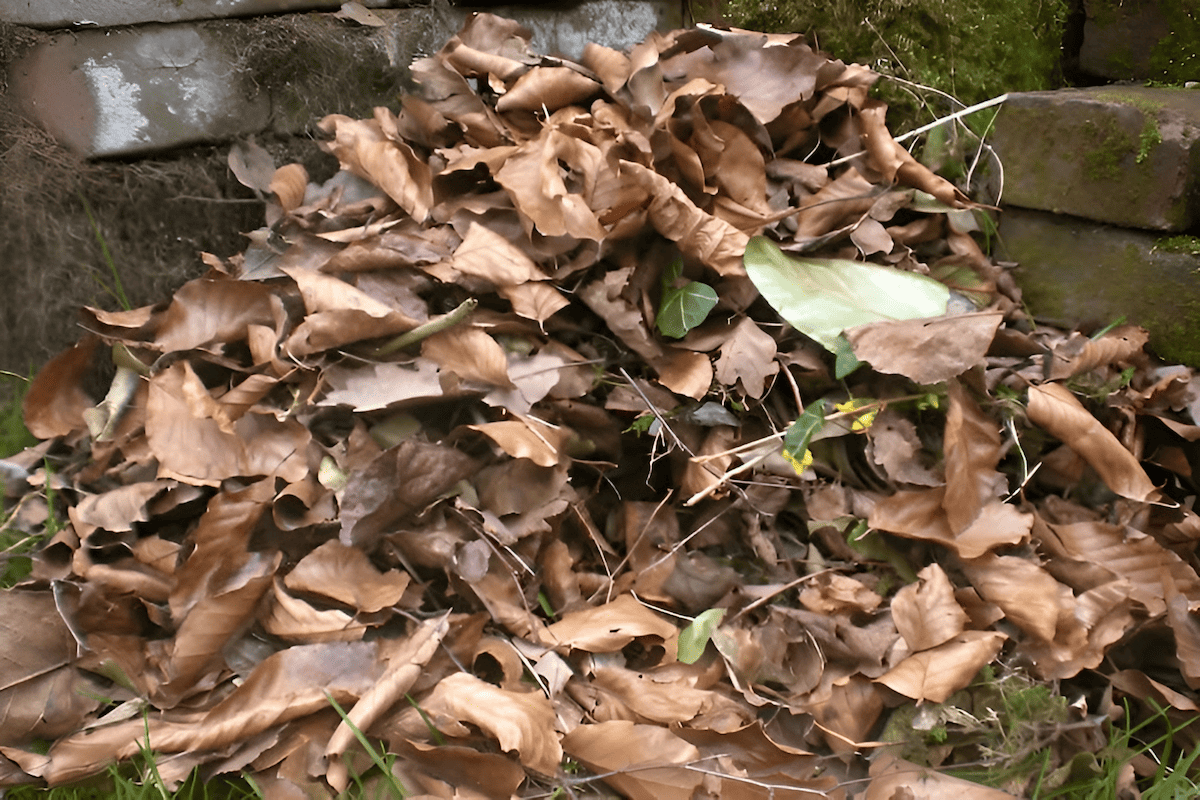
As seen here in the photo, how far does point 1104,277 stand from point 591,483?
88cm

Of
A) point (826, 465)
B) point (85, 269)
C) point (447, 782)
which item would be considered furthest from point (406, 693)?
point (85, 269)

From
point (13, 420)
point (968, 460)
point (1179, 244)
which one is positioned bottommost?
point (13, 420)

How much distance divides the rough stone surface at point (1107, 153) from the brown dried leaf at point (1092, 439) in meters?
0.35

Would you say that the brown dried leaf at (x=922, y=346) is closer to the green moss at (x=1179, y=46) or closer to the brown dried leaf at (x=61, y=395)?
the green moss at (x=1179, y=46)

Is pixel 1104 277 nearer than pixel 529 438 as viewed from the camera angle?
No

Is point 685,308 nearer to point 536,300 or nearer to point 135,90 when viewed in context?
point 536,300

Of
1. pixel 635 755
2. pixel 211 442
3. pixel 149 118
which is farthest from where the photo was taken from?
pixel 149 118

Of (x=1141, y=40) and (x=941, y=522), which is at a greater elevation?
(x=1141, y=40)

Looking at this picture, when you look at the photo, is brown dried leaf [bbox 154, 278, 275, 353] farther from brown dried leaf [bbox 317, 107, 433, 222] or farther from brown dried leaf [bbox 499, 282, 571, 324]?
brown dried leaf [bbox 499, 282, 571, 324]

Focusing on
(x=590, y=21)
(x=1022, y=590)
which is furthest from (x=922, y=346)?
(x=590, y=21)

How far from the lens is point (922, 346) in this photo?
42.9 inches

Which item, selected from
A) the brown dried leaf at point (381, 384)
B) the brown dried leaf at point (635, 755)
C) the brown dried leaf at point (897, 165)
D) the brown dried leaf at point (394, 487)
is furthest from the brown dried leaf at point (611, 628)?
the brown dried leaf at point (897, 165)

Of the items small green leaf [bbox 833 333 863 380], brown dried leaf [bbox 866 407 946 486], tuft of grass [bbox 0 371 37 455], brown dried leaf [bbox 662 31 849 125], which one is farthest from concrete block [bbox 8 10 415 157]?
brown dried leaf [bbox 866 407 946 486]

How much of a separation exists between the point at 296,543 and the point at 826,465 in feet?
2.43
